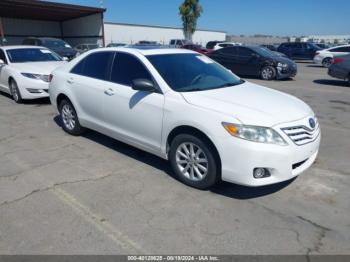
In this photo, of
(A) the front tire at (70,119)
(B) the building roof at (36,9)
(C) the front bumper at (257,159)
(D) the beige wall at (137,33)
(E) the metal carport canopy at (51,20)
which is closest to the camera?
(C) the front bumper at (257,159)

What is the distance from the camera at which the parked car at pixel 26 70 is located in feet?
26.6

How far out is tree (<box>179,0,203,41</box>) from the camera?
44.8 meters

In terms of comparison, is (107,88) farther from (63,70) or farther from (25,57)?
(25,57)

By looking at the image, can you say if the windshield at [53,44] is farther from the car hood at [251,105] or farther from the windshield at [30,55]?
the car hood at [251,105]

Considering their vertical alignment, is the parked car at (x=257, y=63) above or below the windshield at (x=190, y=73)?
below

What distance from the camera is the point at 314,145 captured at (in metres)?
3.66

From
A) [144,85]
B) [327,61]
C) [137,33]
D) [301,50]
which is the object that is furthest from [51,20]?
[144,85]

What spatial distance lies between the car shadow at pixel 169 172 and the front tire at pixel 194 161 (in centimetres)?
20

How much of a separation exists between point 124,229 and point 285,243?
59.9 inches

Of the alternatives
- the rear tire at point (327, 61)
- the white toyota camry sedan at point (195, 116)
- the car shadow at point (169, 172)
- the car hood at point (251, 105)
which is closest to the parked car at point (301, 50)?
the rear tire at point (327, 61)

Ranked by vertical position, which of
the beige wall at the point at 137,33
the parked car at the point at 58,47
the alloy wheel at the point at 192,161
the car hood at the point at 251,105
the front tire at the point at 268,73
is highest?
the car hood at the point at 251,105

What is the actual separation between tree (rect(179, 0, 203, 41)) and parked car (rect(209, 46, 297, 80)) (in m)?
32.7

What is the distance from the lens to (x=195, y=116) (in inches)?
139

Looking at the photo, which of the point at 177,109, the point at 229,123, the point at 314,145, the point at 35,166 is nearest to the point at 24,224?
the point at 35,166
